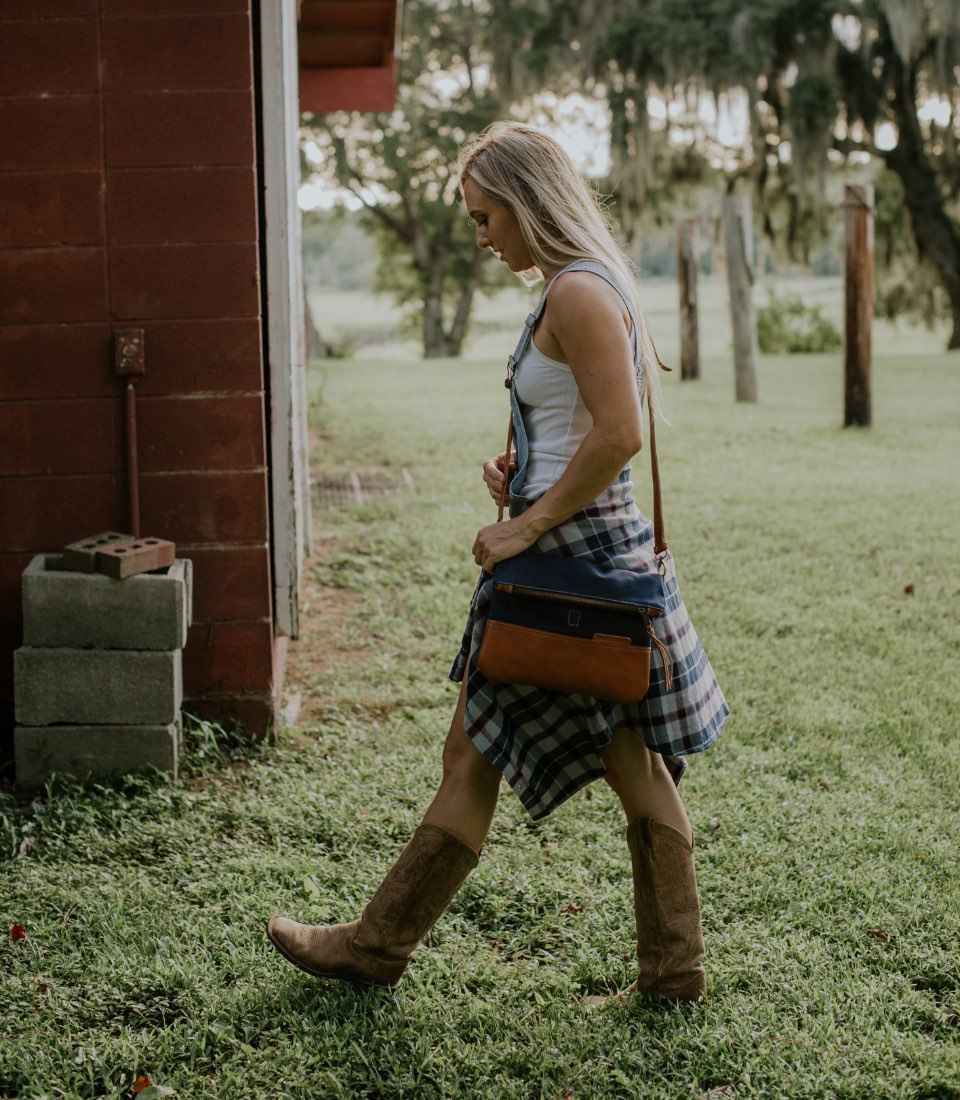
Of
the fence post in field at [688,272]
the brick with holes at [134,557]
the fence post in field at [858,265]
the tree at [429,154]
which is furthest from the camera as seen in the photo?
the tree at [429,154]

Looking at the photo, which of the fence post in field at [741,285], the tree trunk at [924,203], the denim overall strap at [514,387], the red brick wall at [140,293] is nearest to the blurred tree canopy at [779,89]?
the tree trunk at [924,203]

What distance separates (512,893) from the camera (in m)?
3.17

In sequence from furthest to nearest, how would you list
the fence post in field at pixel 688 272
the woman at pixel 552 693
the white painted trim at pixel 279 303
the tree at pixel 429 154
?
the tree at pixel 429 154
the fence post in field at pixel 688 272
the white painted trim at pixel 279 303
the woman at pixel 552 693

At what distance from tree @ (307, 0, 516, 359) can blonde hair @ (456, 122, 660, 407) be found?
1083 inches

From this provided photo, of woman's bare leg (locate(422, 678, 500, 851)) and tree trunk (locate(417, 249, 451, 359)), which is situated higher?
tree trunk (locate(417, 249, 451, 359))

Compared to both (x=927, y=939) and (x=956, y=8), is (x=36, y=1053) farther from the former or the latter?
(x=956, y=8)

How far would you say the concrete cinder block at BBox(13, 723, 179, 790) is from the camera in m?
3.78

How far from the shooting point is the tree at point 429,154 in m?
30.2

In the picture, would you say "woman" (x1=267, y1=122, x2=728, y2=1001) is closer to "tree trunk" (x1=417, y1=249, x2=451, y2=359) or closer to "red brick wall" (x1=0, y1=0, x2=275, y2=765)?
"red brick wall" (x1=0, y1=0, x2=275, y2=765)

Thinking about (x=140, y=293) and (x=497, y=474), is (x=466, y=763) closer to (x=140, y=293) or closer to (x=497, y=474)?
(x=497, y=474)

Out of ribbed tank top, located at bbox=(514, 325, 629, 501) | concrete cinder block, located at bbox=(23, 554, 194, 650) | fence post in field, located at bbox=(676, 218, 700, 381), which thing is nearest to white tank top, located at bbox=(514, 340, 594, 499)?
ribbed tank top, located at bbox=(514, 325, 629, 501)

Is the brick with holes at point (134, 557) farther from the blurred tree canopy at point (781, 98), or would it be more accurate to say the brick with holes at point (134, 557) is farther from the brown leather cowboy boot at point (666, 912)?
the blurred tree canopy at point (781, 98)

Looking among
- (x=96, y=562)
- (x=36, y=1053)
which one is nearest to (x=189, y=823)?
(x=96, y=562)

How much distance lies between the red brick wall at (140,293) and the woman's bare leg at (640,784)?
1.85 meters
